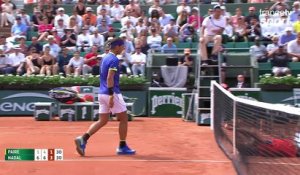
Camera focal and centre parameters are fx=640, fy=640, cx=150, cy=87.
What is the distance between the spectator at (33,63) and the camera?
20.5 metres

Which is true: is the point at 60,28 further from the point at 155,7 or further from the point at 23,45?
the point at 155,7

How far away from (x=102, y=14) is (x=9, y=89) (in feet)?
16.3

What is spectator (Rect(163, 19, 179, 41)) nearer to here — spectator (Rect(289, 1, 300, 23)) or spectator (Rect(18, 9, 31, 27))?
spectator (Rect(289, 1, 300, 23))

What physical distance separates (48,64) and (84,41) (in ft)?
6.05

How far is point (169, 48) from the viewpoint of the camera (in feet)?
68.8

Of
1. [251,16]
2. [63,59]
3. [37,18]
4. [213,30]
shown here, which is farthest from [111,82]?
[37,18]

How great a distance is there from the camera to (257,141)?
821 cm

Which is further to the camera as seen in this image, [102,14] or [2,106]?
[102,14]

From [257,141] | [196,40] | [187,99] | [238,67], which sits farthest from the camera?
[196,40]

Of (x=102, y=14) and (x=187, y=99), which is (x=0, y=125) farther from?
(x=102, y=14)

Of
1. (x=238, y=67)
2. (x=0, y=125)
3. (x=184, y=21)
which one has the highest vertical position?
(x=184, y=21)

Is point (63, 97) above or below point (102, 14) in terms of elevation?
below

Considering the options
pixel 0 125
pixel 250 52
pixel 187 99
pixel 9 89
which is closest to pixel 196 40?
pixel 250 52

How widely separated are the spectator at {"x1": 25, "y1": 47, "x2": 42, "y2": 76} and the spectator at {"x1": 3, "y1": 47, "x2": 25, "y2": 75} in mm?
224
